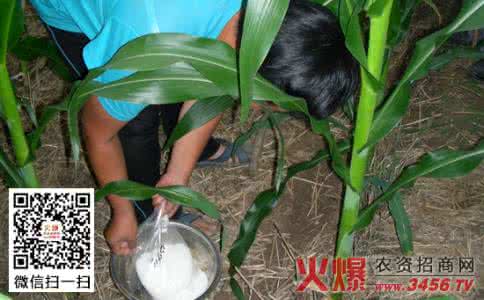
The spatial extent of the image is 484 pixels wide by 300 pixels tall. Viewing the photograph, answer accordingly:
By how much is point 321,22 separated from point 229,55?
0.13 meters

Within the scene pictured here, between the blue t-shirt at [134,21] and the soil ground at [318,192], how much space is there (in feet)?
2.00

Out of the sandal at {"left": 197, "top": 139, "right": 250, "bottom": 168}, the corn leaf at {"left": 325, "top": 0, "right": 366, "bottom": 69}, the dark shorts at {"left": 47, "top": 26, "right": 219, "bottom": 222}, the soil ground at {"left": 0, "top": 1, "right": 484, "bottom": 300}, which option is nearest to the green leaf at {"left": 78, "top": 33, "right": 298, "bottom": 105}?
the corn leaf at {"left": 325, "top": 0, "right": 366, "bottom": 69}

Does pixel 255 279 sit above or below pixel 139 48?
below

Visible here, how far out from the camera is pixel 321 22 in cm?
80

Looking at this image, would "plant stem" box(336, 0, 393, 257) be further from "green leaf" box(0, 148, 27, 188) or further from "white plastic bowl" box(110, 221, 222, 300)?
"green leaf" box(0, 148, 27, 188)

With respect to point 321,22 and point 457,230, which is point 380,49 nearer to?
point 321,22

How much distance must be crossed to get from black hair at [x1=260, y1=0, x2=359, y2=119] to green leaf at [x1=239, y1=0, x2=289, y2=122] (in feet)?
0.47

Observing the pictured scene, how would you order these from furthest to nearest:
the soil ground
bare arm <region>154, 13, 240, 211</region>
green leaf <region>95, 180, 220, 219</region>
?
the soil ground
bare arm <region>154, 13, 240, 211</region>
green leaf <region>95, 180, 220, 219</region>

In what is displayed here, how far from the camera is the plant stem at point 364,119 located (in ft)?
2.55

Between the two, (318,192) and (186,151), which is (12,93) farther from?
(318,192)

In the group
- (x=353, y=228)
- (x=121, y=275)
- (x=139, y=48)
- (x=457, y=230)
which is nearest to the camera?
(x=139, y=48)

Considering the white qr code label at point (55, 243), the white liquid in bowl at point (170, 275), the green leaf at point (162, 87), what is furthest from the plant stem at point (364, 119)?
the white qr code label at point (55, 243)

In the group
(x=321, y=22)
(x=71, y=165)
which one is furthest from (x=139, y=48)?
(x=71, y=165)

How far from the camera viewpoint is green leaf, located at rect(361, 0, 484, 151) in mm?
836
